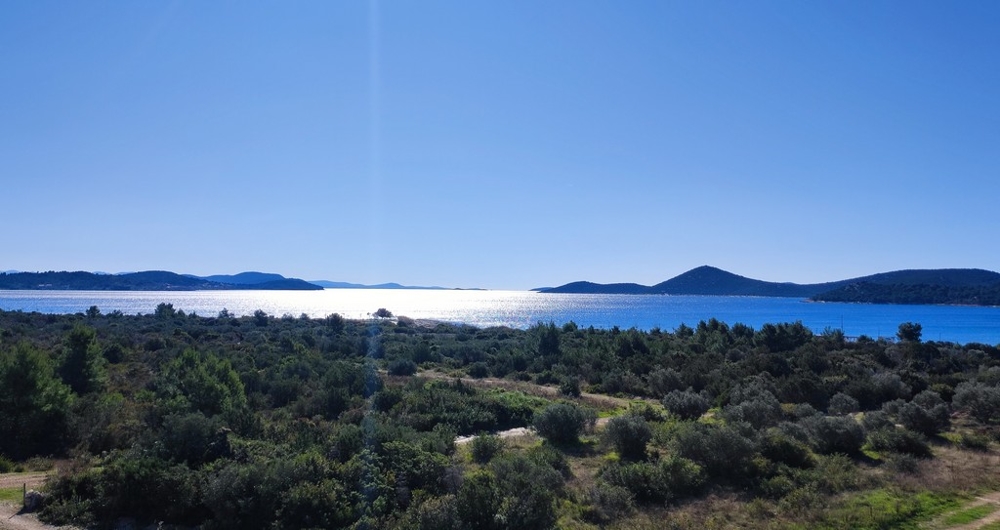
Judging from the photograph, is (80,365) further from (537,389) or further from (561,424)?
(537,389)

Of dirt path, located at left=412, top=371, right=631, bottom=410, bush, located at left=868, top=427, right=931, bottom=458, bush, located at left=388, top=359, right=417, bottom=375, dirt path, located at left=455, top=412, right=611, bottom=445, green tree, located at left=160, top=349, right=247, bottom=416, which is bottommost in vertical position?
dirt path, located at left=412, top=371, right=631, bottom=410

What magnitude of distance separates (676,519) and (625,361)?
28820 mm

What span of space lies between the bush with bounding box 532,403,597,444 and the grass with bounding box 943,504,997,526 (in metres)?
10.1

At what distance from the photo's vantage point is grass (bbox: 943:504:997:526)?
1158 centimetres

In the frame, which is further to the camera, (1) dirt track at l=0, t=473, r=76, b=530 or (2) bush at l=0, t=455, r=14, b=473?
(2) bush at l=0, t=455, r=14, b=473

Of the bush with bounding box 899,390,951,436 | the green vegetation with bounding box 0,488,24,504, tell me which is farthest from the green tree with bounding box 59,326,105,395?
the bush with bounding box 899,390,951,436

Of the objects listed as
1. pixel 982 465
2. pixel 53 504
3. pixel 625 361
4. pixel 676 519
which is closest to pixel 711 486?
pixel 676 519

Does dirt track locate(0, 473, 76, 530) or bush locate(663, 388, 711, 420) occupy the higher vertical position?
bush locate(663, 388, 711, 420)

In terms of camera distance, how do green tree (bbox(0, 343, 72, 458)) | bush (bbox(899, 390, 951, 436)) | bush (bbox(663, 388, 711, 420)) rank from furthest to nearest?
bush (bbox(663, 388, 711, 420)) → bush (bbox(899, 390, 951, 436)) → green tree (bbox(0, 343, 72, 458))

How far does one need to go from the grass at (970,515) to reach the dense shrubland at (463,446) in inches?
24.1

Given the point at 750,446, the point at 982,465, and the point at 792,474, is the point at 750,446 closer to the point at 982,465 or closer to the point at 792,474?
the point at 792,474

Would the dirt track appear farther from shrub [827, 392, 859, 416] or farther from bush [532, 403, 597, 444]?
shrub [827, 392, 859, 416]

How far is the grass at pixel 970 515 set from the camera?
456 inches

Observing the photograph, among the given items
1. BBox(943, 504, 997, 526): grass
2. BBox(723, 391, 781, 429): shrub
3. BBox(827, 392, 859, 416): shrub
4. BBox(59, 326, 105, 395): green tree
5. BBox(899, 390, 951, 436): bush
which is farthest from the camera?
BBox(59, 326, 105, 395): green tree
